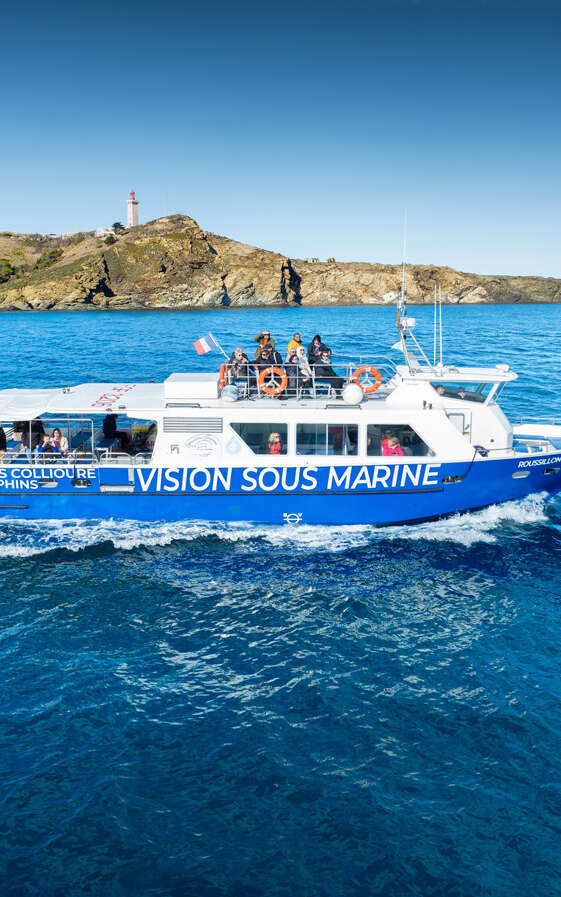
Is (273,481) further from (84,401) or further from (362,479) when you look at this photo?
(84,401)

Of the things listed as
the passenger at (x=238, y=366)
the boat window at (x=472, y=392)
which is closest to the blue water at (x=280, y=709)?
the boat window at (x=472, y=392)

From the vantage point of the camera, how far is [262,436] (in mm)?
17031

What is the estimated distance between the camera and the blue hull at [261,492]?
16875mm

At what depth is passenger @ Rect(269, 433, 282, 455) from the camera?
55.8ft

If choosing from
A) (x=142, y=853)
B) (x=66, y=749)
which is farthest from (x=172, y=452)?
(x=142, y=853)

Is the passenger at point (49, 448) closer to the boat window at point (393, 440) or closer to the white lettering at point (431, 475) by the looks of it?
the boat window at point (393, 440)

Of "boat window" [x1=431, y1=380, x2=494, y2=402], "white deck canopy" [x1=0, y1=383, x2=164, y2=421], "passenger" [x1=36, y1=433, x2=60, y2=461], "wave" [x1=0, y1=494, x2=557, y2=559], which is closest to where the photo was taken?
"wave" [x1=0, y1=494, x2=557, y2=559]

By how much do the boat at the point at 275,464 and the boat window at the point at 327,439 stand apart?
0.03m

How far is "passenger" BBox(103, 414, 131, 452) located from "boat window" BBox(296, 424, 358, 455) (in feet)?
17.4

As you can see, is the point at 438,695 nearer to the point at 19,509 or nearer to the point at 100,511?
the point at 100,511

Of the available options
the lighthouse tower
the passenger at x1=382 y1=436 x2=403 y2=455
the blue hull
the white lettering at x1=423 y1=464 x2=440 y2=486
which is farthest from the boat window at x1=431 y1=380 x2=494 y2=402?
the lighthouse tower

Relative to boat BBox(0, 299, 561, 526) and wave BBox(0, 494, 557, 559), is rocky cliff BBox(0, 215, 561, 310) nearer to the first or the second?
boat BBox(0, 299, 561, 526)

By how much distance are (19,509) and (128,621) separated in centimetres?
616

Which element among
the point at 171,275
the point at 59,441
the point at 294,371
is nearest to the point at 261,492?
the point at 294,371
